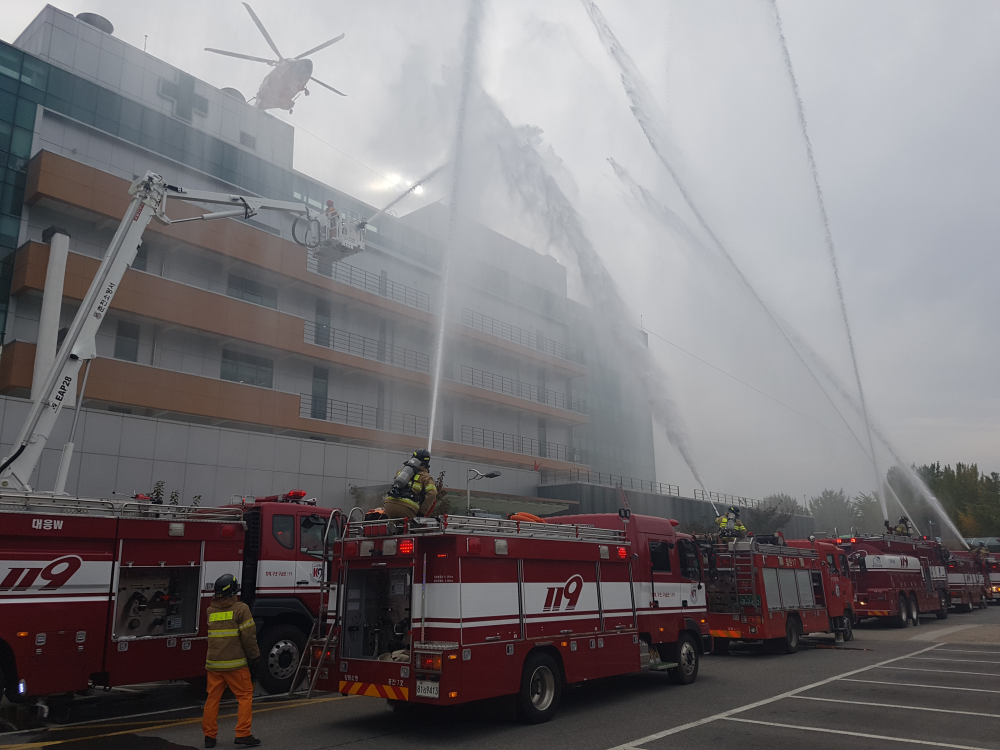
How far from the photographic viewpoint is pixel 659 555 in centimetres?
1270

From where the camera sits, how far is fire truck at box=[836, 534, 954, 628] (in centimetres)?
2370

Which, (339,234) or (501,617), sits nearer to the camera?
(501,617)

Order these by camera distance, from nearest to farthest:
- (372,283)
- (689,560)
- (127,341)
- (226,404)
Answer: (689,560)
(127,341)
(226,404)
(372,283)

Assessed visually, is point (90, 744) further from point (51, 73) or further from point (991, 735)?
point (51, 73)

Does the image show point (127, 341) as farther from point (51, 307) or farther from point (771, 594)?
point (771, 594)

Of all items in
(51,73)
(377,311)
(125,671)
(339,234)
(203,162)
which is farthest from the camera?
(377,311)

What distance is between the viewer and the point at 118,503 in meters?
9.81

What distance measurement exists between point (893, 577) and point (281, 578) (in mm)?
21692

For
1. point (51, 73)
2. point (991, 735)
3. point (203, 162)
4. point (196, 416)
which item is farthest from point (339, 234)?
point (991, 735)

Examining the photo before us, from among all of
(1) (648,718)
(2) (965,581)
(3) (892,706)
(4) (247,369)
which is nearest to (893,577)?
(2) (965,581)

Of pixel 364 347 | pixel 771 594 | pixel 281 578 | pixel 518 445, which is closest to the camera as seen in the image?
pixel 281 578

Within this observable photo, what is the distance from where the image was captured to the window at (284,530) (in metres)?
12.2

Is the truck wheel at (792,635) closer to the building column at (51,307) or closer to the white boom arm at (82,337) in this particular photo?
the white boom arm at (82,337)

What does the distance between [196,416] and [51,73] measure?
1556 centimetres
